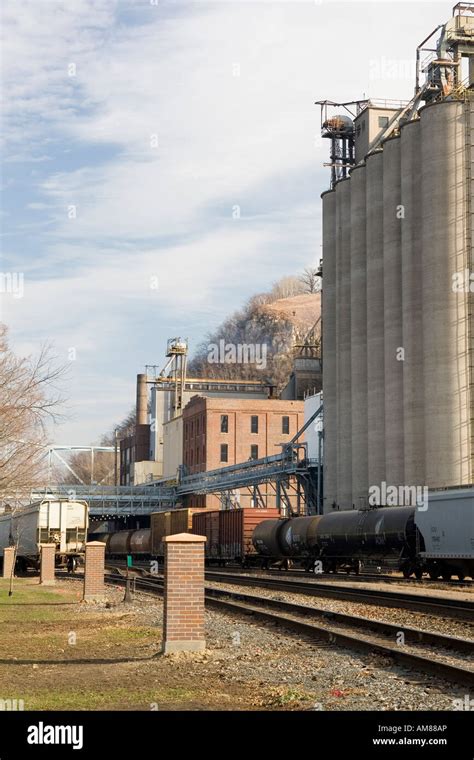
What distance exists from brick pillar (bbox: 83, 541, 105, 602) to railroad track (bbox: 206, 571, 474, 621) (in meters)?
6.28

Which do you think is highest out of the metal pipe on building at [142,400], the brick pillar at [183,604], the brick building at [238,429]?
the metal pipe on building at [142,400]

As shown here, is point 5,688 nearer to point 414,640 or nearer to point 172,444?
point 414,640

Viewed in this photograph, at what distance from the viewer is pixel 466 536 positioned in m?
30.8

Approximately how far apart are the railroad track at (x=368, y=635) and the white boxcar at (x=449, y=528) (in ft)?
26.4

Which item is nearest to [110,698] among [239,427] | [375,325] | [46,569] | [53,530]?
[46,569]

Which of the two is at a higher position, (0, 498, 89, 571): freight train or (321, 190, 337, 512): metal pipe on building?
(321, 190, 337, 512): metal pipe on building

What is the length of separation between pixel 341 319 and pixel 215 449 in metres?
32.7

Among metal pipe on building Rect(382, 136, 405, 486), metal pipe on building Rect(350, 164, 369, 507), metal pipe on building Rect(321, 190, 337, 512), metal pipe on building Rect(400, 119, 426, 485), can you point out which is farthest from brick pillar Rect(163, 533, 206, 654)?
metal pipe on building Rect(321, 190, 337, 512)

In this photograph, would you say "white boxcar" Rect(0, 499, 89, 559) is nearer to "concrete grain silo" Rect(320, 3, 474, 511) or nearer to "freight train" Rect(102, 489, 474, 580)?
"freight train" Rect(102, 489, 474, 580)

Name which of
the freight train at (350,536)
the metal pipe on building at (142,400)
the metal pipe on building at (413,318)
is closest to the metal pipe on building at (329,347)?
the metal pipe on building at (413,318)

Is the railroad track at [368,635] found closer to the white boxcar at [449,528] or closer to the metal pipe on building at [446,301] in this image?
the white boxcar at [449,528]

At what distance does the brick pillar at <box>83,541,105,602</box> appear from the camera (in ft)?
92.5

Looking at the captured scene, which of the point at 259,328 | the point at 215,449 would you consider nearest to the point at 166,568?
the point at 215,449

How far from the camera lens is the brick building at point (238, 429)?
9831 cm
